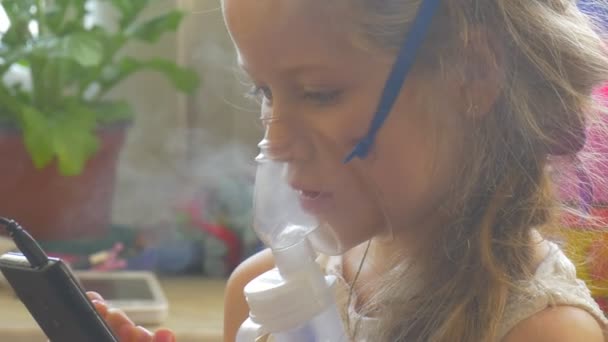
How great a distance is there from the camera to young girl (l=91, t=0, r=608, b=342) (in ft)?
2.48

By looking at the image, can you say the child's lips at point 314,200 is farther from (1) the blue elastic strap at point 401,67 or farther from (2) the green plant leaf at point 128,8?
(2) the green plant leaf at point 128,8

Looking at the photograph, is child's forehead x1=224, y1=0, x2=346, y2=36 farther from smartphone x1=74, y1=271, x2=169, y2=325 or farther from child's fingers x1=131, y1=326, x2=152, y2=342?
smartphone x1=74, y1=271, x2=169, y2=325

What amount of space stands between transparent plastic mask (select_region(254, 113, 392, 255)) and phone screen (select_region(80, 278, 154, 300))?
64 cm

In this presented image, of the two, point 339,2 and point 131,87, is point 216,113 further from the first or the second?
point 339,2

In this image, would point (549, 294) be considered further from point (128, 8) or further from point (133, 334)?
point (128, 8)

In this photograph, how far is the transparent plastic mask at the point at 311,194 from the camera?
78cm

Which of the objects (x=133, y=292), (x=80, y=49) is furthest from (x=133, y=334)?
(x=80, y=49)

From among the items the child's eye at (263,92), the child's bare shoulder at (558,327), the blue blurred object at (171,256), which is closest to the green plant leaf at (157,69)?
the blue blurred object at (171,256)

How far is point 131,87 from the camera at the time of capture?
170cm

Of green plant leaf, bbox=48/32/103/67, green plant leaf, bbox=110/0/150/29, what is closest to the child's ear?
green plant leaf, bbox=48/32/103/67

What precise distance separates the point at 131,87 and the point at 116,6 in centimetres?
15

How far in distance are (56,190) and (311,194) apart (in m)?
0.82

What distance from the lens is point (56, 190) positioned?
1.52m

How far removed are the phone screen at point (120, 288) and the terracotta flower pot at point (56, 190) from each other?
14 cm
